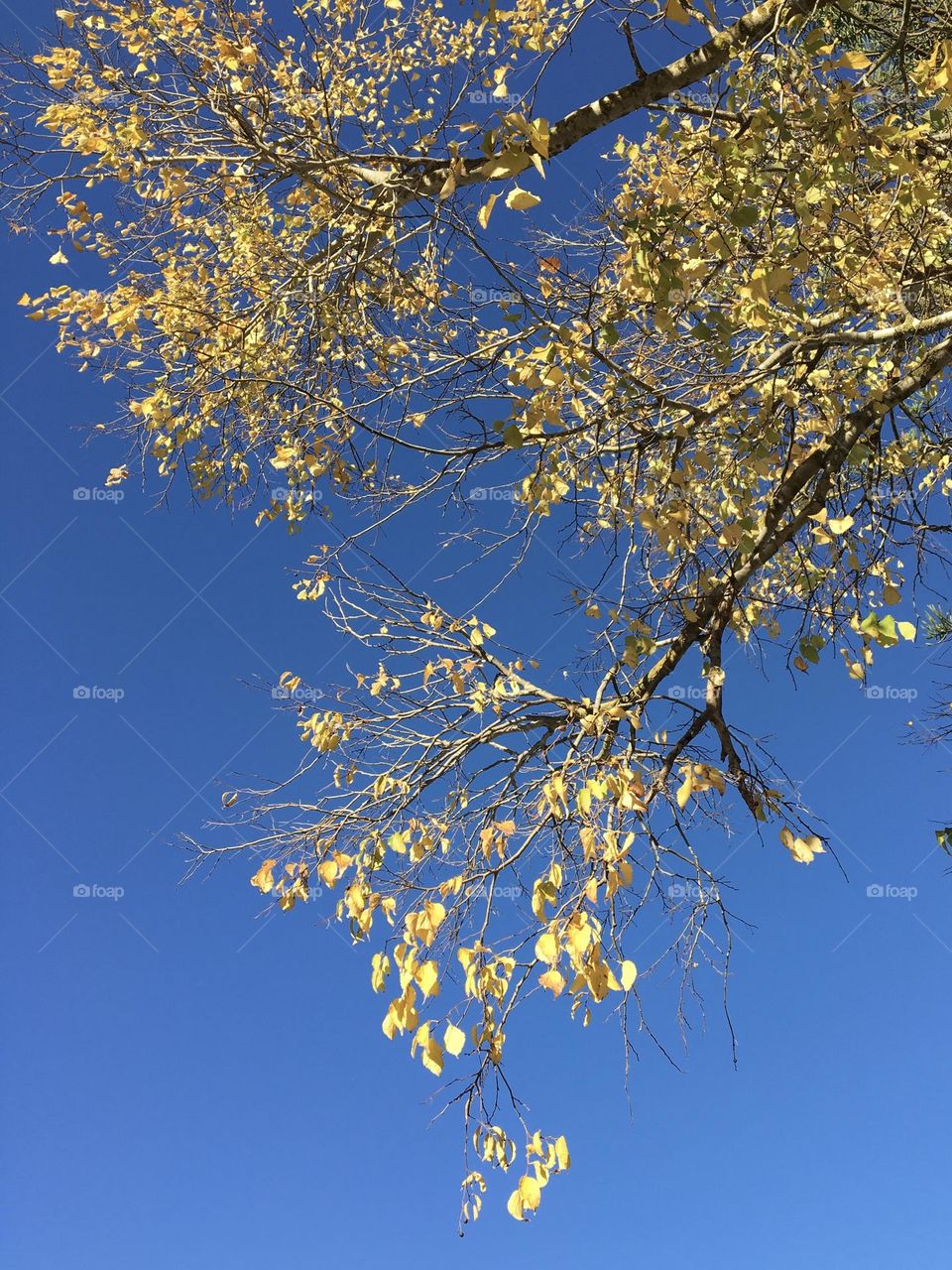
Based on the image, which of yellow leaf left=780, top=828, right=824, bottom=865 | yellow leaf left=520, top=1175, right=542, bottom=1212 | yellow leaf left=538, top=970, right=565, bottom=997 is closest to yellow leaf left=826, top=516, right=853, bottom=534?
yellow leaf left=780, top=828, right=824, bottom=865

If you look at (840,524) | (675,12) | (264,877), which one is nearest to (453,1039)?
(264,877)

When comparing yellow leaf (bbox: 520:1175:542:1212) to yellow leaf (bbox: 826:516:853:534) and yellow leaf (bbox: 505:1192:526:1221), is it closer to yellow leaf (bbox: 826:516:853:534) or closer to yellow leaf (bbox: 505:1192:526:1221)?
yellow leaf (bbox: 505:1192:526:1221)

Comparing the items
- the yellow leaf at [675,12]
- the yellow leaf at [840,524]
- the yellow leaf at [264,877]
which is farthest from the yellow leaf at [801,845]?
the yellow leaf at [675,12]

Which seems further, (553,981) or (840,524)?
(840,524)

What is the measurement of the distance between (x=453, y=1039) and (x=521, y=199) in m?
2.28

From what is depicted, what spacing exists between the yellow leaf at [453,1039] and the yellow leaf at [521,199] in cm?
223

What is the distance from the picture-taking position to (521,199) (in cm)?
267

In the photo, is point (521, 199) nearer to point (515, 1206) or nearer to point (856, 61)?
point (856, 61)

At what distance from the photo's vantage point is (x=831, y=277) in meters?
4.75

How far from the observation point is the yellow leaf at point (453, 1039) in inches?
106

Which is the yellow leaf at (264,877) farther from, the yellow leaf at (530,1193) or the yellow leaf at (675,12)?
the yellow leaf at (675,12)

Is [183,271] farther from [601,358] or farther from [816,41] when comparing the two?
[816,41]

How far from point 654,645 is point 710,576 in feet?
2.01

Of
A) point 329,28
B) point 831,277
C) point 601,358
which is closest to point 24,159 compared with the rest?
point 329,28
